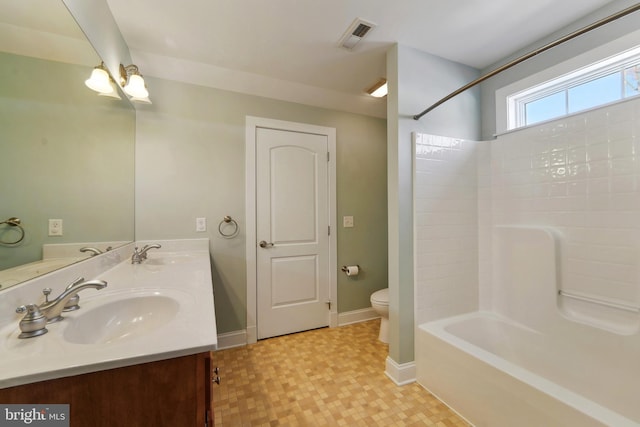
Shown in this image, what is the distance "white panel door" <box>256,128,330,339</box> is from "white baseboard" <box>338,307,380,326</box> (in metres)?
0.17

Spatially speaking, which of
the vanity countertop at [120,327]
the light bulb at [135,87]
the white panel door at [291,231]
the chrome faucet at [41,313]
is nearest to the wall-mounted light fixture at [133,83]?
the light bulb at [135,87]

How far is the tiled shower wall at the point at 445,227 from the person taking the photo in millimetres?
1711

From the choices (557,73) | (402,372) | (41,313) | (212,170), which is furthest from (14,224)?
(557,73)

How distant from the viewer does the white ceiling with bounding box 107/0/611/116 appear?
1.42 m

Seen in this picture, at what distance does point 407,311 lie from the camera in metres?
1.69

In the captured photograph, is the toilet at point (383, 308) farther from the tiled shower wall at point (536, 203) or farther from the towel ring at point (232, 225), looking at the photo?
the towel ring at point (232, 225)

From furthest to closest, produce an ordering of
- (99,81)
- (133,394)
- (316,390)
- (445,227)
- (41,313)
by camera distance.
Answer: (445,227) → (316,390) → (99,81) → (41,313) → (133,394)

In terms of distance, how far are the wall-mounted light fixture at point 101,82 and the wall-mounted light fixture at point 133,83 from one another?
6.5 inches

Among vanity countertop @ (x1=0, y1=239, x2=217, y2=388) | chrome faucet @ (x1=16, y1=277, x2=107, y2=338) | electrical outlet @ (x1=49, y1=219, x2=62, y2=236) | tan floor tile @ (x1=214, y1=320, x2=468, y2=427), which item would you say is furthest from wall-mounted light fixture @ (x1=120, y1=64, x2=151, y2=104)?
tan floor tile @ (x1=214, y1=320, x2=468, y2=427)

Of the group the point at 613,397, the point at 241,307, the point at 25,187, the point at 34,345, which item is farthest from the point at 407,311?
the point at 25,187

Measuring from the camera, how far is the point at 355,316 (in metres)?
2.55

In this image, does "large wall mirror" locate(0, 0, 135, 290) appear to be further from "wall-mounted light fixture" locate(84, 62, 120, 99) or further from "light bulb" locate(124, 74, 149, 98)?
"light bulb" locate(124, 74, 149, 98)

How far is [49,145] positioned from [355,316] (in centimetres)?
256

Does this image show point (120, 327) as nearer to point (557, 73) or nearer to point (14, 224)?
point (14, 224)
